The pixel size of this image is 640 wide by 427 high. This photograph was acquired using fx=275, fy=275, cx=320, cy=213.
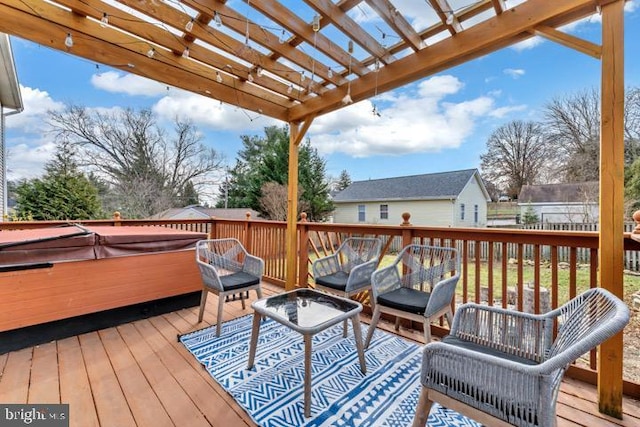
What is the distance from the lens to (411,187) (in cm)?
1470

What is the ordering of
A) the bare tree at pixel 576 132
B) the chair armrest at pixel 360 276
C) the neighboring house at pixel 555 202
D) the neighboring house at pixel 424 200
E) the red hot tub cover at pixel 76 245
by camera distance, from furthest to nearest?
the neighboring house at pixel 424 200 → the neighboring house at pixel 555 202 → the bare tree at pixel 576 132 → the chair armrest at pixel 360 276 → the red hot tub cover at pixel 76 245

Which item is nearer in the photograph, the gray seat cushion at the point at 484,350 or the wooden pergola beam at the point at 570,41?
the gray seat cushion at the point at 484,350

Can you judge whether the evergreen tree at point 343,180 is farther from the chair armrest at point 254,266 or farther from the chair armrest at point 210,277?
the chair armrest at point 210,277

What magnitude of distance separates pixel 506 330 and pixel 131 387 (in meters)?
2.50

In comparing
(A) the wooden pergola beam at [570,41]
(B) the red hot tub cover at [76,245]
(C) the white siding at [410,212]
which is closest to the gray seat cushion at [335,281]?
(B) the red hot tub cover at [76,245]

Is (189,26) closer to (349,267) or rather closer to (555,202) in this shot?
(349,267)

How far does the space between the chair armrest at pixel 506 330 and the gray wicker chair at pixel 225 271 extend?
2.03m

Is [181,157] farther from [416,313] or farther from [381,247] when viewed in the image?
[416,313]

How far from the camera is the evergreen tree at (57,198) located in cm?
797

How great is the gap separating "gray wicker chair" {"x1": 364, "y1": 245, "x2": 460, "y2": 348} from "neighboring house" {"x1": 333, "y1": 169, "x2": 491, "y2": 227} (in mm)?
10976

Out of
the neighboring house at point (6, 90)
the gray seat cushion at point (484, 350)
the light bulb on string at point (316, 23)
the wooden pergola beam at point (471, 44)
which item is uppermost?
the neighboring house at point (6, 90)

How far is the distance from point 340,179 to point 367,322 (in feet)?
63.1

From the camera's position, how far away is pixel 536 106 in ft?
37.4

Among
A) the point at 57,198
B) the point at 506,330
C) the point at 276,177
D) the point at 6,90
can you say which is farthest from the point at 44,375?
the point at 276,177
